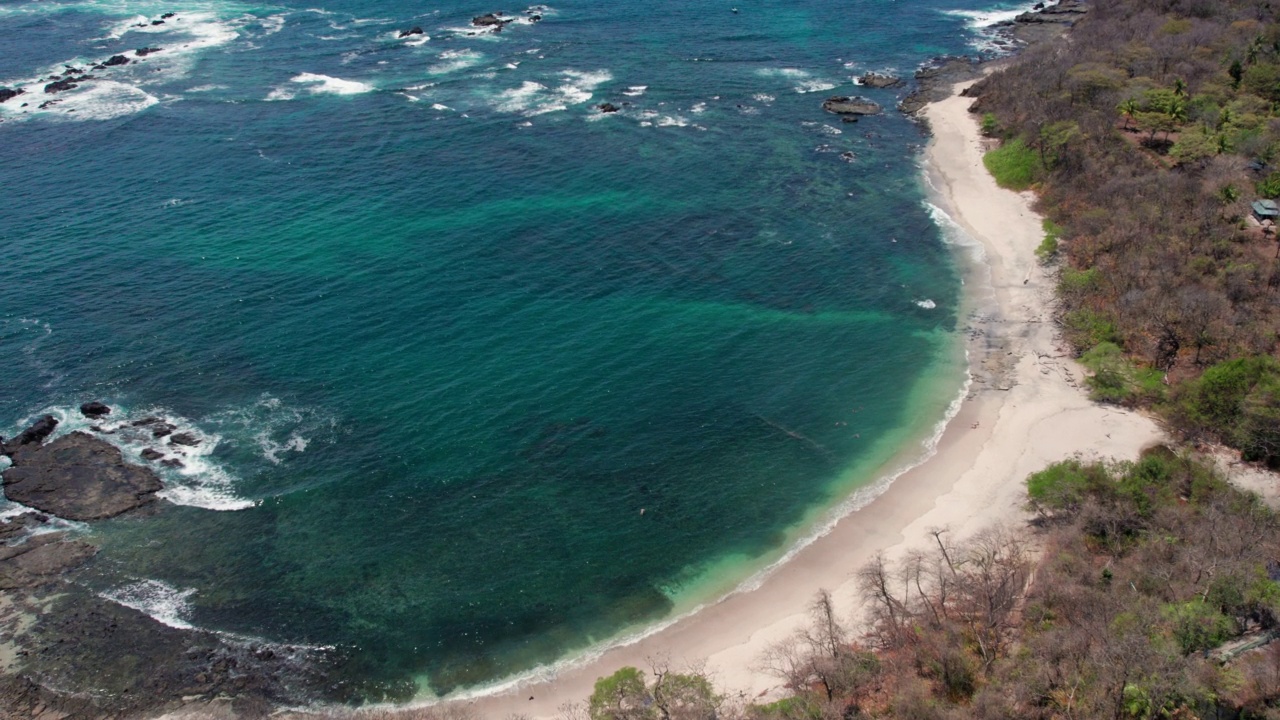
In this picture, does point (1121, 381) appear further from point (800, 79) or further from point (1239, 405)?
point (800, 79)

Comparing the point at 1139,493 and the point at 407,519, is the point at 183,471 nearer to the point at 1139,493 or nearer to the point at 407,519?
the point at 407,519

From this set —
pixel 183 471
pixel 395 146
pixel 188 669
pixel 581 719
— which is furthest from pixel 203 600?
pixel 395 146

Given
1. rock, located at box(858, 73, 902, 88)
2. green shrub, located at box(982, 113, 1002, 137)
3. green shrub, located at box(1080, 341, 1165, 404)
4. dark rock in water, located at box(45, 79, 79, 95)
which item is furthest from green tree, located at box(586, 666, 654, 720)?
dark rock in water, located at box(45, 79, 79, 95)

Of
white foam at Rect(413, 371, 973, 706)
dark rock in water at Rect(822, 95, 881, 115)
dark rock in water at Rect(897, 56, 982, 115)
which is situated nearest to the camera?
white foam at Rect(413, 371, 973, 706)

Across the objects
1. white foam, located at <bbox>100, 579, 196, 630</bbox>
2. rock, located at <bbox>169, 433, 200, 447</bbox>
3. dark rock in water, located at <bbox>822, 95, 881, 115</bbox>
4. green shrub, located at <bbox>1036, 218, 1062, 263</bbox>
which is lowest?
white foam, located at <bbox>100, 579, 196, 630</bbox>

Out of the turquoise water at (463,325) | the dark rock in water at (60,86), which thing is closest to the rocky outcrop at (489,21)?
the turquoise water at (463,325)

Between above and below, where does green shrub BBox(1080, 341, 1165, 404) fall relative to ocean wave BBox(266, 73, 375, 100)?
above

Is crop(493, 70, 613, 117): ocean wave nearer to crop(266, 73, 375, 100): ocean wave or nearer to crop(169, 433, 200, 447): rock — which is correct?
crop(266, 73, 375, 100): ocean wave

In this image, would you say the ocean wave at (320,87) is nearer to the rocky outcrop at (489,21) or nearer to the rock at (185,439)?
the rocky outcrop at (489,21)
